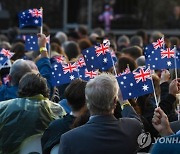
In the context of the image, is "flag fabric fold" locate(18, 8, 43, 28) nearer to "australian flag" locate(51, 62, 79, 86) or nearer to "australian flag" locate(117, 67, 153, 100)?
"australian flag" locate(51, 62, 79, 86)

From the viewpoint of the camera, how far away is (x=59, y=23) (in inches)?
988

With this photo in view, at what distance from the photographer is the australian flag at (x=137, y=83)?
7039 mm

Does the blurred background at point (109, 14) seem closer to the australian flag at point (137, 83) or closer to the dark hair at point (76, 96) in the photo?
the australian flag at point (137, 83)

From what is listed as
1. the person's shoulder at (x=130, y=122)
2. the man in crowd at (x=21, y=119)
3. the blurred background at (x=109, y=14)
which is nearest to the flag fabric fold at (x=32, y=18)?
the man in crowd at (x=21, y=119)

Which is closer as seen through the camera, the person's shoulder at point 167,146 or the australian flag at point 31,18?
the person's shoulder at point 167,146

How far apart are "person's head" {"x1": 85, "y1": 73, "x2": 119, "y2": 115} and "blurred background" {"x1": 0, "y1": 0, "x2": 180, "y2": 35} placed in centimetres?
1814

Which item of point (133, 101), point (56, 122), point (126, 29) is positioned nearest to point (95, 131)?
point (56, 122)

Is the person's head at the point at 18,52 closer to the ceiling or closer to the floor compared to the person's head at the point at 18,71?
closer to the floor

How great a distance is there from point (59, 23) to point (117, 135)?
63.2 feet

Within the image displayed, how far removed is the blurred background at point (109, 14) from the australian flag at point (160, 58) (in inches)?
625

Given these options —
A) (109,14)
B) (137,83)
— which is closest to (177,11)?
(109,14)

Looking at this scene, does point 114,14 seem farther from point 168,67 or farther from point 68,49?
point 168,67

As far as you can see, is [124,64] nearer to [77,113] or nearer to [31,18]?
[31,18]

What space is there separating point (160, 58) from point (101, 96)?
2.36 m
